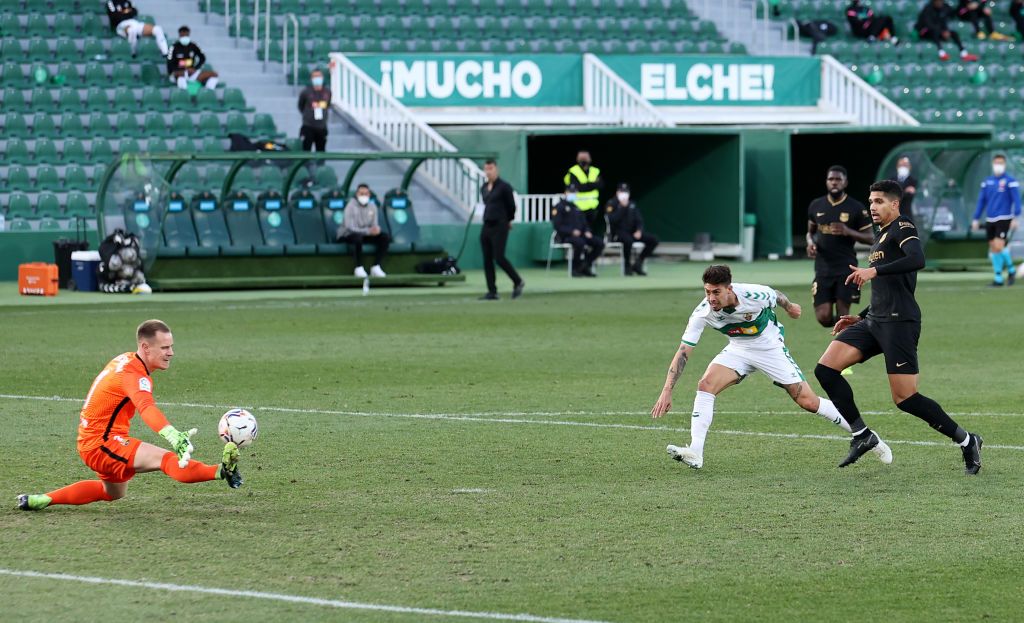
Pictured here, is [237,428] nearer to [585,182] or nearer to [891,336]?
[891,336]

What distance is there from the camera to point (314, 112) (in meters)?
30.8

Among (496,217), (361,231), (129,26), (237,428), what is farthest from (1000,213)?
(237,428)

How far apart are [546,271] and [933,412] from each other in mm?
20903

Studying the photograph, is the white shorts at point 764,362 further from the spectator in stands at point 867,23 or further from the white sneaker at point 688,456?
the spectator in stands at point 867,23

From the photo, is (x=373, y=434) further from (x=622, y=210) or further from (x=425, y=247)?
(x=622, y=210)

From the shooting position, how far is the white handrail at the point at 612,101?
113 feet

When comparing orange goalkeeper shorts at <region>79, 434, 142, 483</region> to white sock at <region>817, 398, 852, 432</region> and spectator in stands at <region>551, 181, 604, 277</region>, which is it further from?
spectator in stands at <region>551, 181, 604, 277</region>

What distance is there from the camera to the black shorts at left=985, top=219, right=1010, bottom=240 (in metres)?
27.3

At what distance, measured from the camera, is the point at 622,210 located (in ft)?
98.8

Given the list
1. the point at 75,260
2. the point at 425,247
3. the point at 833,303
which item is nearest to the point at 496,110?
the point at 425,247

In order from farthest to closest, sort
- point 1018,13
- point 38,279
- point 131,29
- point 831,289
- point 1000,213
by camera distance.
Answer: point 1018,13
point 131,29
point 1000,213
point 38,279
point 831,289

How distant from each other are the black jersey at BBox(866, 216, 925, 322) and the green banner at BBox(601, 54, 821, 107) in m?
25.6

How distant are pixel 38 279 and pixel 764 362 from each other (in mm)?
16836

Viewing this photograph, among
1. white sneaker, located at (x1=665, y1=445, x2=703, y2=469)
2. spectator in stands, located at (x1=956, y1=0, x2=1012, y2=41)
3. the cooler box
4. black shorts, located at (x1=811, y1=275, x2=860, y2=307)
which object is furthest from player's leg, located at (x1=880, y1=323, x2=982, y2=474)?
spectator in stands, located at (x1=956, y1=0, x2=1012, y2=41)
